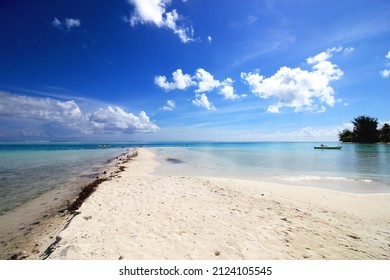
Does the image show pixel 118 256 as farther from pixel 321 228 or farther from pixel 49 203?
pixel 49 203

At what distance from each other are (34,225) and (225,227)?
708cm

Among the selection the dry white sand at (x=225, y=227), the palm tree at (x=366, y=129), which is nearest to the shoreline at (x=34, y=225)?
the dry white sand at (x=225, y=227)

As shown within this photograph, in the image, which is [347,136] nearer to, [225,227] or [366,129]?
[366,129]

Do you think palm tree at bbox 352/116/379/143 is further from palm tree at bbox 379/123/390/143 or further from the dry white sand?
the dry white sand

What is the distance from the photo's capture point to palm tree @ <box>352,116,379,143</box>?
104 m

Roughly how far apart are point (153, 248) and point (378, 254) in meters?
5.67

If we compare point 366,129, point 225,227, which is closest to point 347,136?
point 366,129

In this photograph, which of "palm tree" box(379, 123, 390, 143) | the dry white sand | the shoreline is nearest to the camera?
the dry white sand

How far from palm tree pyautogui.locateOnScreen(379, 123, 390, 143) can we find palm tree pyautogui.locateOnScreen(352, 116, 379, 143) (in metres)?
1.63

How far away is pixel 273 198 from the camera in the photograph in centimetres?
1025

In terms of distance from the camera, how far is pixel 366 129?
107062 millimetres

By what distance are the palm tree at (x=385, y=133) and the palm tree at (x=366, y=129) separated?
5.34 feet

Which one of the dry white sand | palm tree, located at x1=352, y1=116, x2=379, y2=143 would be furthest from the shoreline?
palm tree, located at x1=352, y1=116, x2=379, y2=143
